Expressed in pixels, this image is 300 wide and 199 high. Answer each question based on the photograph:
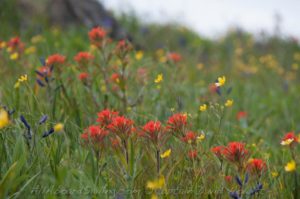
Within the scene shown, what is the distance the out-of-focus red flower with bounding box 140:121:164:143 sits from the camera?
1853 millimetres

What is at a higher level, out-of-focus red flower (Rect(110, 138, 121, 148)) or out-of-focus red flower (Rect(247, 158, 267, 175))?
out-of-focus red flower (Rect(110, 138, 121, 148))

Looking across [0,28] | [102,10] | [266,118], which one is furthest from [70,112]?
[102,10]

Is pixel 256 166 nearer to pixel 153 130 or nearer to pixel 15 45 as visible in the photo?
pixel 153 130

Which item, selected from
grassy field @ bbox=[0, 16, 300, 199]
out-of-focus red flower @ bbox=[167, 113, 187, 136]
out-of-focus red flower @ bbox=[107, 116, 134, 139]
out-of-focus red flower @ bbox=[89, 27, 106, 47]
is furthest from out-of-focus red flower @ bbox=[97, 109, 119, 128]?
out-of-focus red flower @ bbox=[89, 27, 106, 47]

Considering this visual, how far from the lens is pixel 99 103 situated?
3021 millimetres

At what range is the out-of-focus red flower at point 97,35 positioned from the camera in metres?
2.91

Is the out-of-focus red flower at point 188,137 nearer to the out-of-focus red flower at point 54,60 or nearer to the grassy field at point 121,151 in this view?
the grassy field at point 121,151

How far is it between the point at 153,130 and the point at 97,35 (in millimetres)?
1240

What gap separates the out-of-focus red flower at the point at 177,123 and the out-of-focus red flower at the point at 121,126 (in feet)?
0.56

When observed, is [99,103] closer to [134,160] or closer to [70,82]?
[70,82]

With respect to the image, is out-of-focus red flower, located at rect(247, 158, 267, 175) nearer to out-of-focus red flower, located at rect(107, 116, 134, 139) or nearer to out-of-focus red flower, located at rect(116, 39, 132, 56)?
out-of-focus red flower, located at rect(107, 116, 134, 139)

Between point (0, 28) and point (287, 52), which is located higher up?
point (287, 52)

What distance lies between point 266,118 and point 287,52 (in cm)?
401

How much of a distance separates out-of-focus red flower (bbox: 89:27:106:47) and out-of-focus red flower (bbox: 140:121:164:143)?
1196 millimetres
